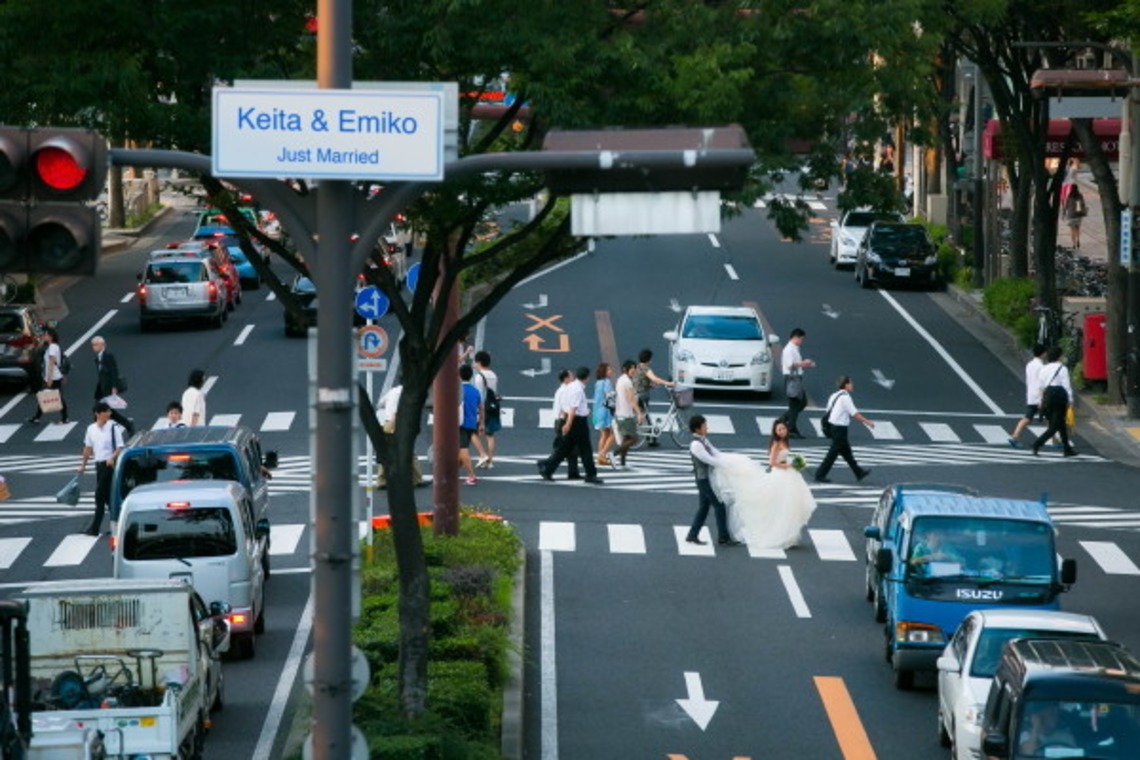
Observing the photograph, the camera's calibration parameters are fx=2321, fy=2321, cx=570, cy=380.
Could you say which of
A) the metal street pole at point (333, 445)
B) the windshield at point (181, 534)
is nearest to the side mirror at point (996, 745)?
the metal street pole at point (333, 445)

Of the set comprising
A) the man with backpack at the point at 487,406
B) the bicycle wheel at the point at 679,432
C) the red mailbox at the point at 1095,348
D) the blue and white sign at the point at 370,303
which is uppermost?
the blue and white sign at the point at 370,303

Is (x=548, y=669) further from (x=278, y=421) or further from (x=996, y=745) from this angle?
(x=278, y=421)

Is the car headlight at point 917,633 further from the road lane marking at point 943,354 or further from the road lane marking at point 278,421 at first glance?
the road lane marking at point 943,354

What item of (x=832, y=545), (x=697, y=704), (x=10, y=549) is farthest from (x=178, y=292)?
(x=697, y=704)

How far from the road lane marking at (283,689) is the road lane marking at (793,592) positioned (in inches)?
214

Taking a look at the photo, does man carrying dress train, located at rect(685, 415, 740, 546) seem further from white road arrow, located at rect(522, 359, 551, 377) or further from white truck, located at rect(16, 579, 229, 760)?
white road arrow, located at rect(522, 359, 551, 377)

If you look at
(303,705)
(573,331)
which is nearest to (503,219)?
(573,331)

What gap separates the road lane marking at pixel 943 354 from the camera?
1678 inches

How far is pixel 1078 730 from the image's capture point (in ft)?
Result: 53.9

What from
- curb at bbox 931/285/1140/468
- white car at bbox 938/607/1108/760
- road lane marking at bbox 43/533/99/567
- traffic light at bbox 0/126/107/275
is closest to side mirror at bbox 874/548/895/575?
white car at bbox 938/607/1108/760

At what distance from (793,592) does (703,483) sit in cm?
267

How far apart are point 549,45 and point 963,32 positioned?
34.1 metres

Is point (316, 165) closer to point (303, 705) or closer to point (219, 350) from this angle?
point (303, 705)

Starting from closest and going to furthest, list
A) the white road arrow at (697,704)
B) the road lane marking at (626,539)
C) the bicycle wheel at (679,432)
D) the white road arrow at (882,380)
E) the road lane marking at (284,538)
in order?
the white road arrow at (697,704)
the road lane marking at (626,539)
the road lane marking at (284,538)
the bicycle wheel at (679,432)
the white road arrow at (882,380)
